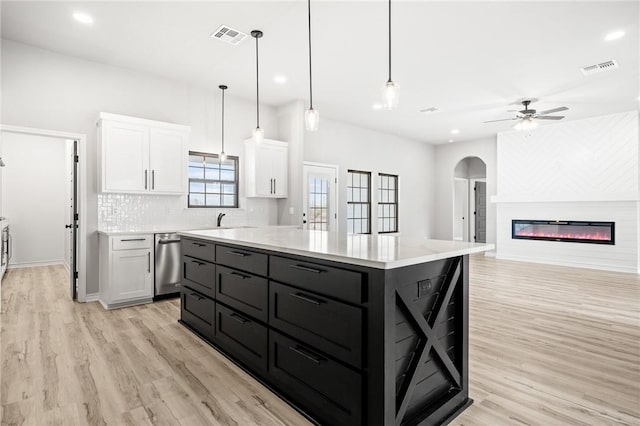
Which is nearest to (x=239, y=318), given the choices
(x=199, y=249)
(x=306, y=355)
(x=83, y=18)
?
(x=306, y=355)

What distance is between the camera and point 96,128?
14.6ft

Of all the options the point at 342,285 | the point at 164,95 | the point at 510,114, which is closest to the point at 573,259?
the point at 510,114

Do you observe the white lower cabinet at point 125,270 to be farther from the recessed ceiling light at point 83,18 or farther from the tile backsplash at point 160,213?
the recessed ceiling light at point 83,18

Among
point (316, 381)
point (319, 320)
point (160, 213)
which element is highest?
point (160, 213)

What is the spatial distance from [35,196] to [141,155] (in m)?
4.22

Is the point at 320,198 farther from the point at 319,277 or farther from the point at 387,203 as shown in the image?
the point at 319,277

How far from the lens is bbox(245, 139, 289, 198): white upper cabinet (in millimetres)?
5629

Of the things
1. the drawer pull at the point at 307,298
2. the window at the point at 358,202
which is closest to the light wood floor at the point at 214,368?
the drawer pull at the point at 307,298

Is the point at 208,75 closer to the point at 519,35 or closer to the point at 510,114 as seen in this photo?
the point at 519,35

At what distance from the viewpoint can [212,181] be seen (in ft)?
18.3

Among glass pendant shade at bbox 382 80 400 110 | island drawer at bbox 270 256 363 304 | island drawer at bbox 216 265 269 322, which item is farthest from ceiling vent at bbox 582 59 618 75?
island drawer at bbox 216 265 269 322

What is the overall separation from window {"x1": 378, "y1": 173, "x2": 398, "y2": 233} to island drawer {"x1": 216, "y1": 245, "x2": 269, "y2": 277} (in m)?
6.18

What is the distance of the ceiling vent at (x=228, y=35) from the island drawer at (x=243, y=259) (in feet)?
7.77

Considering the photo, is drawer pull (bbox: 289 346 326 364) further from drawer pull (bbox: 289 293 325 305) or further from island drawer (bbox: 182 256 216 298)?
island drawer (bbox: 182 256 216 298)
